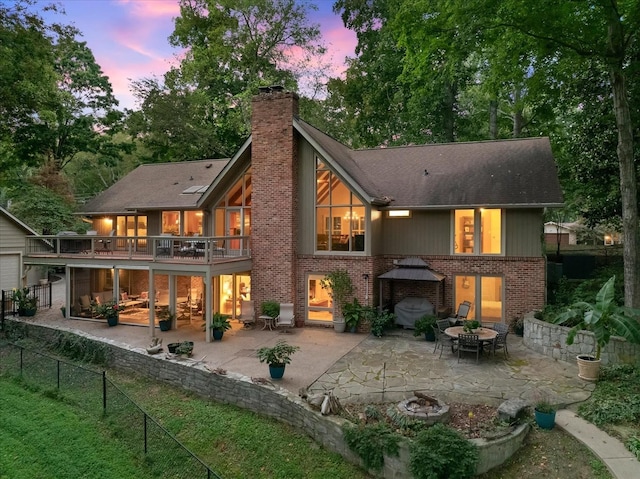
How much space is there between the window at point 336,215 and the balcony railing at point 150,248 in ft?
9.97

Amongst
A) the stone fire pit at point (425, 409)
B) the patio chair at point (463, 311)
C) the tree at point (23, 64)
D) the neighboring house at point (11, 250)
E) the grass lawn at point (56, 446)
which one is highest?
the tree at point (23, 64)

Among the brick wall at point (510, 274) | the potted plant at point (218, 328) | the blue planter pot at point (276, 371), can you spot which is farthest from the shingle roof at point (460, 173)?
the blue planter pot at point (276, 371)

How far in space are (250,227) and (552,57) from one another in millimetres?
12302

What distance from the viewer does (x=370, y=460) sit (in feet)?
22.1

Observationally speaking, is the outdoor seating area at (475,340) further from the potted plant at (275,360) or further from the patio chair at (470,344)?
the potted plant at (275,360)

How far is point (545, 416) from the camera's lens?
731 cm

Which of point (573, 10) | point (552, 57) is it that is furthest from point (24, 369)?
point (552, 57)

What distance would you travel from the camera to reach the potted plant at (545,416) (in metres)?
7.30

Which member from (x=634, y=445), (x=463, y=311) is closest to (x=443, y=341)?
(x=463, y=311)

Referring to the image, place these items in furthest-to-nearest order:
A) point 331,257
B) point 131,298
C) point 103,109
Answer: point 103,109 → point 131,298 → point 331,257

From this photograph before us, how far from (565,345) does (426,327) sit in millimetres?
3830

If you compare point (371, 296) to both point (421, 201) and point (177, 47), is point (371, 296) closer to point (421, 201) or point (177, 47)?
point (421, 201)

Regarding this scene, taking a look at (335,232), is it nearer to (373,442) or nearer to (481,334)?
(481,334)

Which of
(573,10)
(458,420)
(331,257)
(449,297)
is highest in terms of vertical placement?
(573,10)
